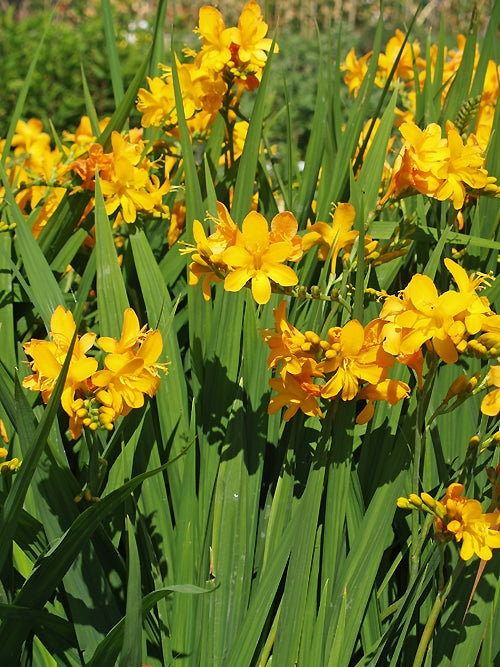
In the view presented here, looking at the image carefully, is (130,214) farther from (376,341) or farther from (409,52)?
(409,52)

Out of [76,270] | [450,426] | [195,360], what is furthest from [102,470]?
[76,270]

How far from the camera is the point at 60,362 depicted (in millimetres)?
1080

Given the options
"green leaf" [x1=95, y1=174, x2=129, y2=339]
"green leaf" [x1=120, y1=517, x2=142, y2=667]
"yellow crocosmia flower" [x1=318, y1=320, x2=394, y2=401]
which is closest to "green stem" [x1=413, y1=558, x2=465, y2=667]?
"yellow crocosmia flower" [x1=318, y1=320, x2=394, y2=401]

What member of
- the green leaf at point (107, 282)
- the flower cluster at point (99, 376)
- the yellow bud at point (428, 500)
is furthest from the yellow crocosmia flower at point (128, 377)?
the yellow bud at point (428, 500)

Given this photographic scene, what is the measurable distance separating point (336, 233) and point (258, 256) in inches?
9.1

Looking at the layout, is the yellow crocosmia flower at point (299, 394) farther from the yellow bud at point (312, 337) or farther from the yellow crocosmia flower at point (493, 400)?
the yellow crocosmia flower at point (493, 400)

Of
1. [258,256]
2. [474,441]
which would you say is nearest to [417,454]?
[474,441]

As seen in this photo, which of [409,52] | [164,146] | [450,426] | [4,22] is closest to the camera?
[450,426]

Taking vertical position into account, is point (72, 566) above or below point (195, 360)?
below

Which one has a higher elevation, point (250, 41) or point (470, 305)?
point (250, 41)

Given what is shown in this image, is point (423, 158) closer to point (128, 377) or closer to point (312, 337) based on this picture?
point (312, 337)

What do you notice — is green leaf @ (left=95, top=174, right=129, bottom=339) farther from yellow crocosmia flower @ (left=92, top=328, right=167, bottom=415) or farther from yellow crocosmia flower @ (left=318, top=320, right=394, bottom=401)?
yellow crocosmia flower @ (left=318, top=320, right=394, bottom=401)

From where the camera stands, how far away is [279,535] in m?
1.17

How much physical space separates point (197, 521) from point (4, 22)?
5.14m
